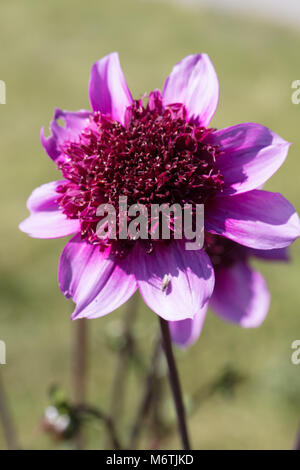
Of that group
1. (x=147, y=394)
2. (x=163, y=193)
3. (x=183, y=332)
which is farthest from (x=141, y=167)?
(x=147, y=394)

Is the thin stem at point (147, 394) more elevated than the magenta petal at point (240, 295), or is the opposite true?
the magenta petal at point (240, 295)

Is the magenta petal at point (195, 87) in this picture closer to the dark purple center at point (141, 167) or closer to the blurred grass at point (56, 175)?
Answer: the dark purple center at point (141, 167)

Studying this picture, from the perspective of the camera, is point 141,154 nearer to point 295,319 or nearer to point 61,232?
point 61,232

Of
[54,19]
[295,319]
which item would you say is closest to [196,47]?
[54,19]

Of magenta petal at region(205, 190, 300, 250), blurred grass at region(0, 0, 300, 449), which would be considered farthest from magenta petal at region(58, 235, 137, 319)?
blurred grass at region(0, 0, 300, 449)

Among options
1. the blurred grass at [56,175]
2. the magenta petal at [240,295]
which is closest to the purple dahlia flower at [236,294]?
the magenta petal at [240,295]

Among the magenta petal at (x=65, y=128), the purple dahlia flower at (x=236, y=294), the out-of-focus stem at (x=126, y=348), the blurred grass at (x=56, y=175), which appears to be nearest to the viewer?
the magenta petal at (x=65, y=128)

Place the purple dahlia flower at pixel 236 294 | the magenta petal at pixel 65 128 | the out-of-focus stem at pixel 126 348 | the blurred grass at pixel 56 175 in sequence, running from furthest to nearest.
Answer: the blurred grass at pixel 56 175 → the out-of-focus stem at pixel 126 348 → the purple dahlia flower at pixel 236 294 → the magenta petal at pixel 65 128
